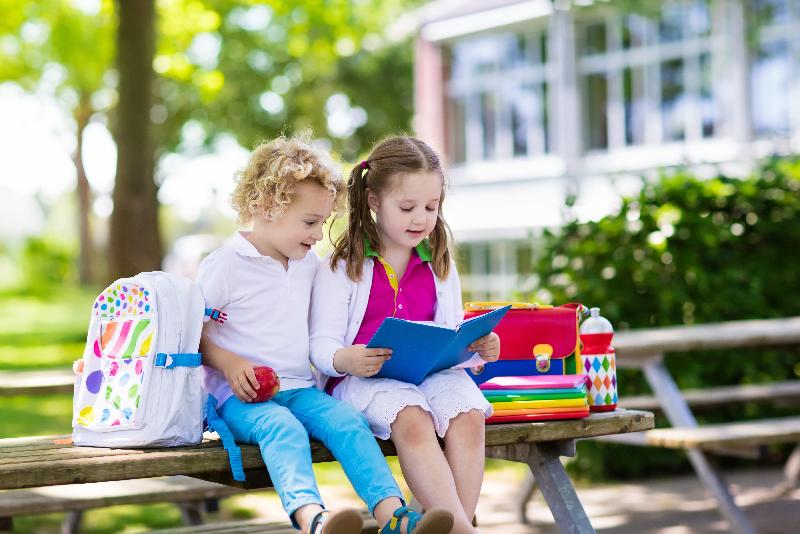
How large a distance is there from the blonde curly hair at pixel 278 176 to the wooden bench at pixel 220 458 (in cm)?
69

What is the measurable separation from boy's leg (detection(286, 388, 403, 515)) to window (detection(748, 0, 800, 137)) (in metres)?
12.5

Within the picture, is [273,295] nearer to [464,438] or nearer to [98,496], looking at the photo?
[464,438]

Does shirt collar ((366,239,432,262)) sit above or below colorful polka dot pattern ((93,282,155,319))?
above

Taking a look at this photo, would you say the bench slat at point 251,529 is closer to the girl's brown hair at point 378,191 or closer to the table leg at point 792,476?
the girl's brown hair at point 378,191

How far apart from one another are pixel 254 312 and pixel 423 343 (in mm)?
527

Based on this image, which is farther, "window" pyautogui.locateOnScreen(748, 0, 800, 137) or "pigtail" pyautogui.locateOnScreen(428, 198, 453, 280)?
"window" pyautogui.locateOnScreen(748, 0, 800, 137)

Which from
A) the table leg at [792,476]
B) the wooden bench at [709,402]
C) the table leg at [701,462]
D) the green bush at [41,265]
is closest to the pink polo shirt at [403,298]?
the wooden bench at [709,402]

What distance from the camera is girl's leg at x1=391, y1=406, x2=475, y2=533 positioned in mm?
3076

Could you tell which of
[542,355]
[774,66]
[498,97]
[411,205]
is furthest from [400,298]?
[498,97]

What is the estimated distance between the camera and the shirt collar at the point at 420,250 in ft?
11.6

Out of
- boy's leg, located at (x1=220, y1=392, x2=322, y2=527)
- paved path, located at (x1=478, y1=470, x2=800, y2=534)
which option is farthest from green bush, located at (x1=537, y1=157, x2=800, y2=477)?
boy's leg, located at (x1=220, y1=392, x2=322, y2=527)

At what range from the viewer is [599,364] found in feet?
12.5

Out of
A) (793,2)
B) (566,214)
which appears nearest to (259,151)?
(566,214)

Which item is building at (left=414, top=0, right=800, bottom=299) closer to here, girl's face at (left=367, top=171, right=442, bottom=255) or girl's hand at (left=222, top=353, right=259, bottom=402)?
girl's face at (left=367, top=171, right=442, bottom=255)
